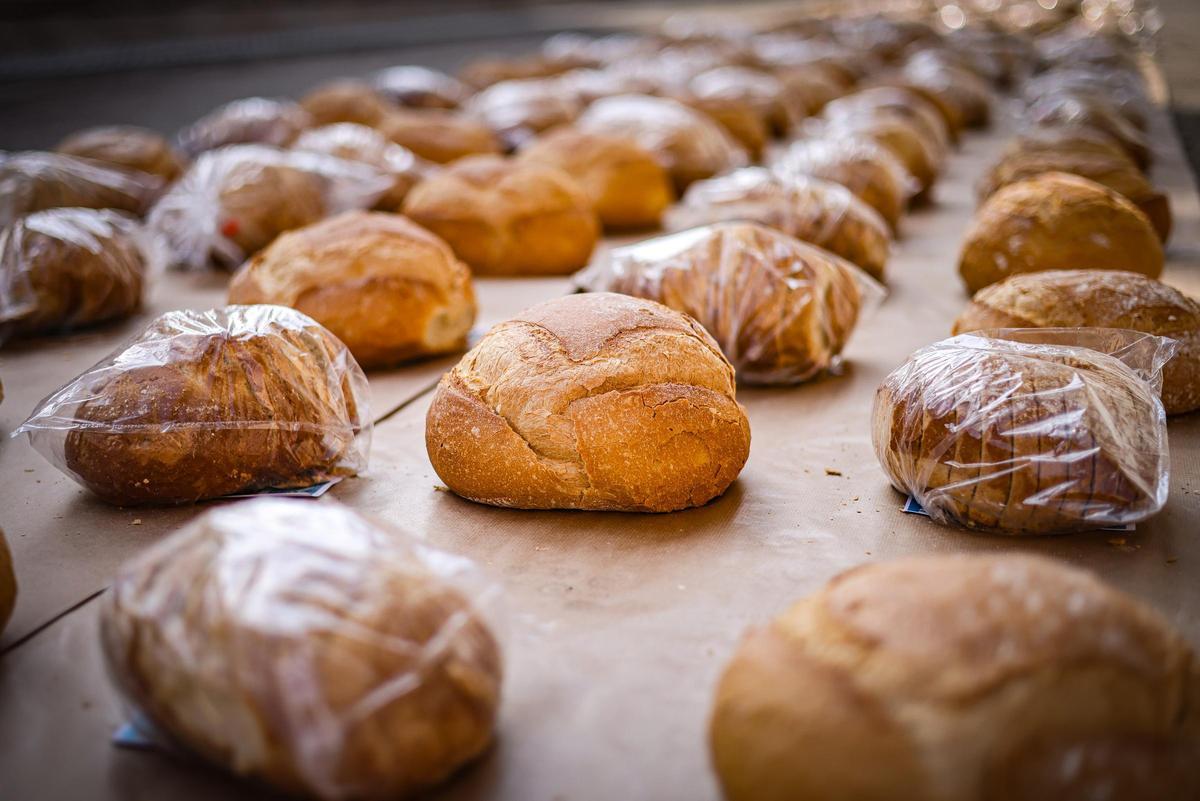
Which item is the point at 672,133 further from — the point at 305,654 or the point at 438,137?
the point at 305,654

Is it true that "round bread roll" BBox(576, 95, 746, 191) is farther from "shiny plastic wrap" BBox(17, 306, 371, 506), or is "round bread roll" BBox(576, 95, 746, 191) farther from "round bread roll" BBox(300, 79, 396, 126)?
"shiny plastic wrap" BBox(17, 306, 371, 506)

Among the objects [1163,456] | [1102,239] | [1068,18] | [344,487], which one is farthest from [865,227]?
[1068,18]

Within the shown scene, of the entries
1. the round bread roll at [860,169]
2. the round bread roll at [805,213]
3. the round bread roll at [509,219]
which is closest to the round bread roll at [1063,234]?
the round bread roll at [805,213]

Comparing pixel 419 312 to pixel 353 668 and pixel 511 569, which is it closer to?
pixel 511 569

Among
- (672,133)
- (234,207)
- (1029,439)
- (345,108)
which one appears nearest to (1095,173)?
(672,133)

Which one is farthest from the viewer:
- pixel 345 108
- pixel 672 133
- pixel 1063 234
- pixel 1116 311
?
pixel 345 108

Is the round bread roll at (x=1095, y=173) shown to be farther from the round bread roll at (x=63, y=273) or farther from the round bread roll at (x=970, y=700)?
the round bread roll at (x=63, y=273)

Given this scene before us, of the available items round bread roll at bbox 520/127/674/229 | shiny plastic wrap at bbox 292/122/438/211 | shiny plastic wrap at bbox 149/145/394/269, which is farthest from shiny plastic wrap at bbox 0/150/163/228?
round bread roll at bbox 520/127/674/229
